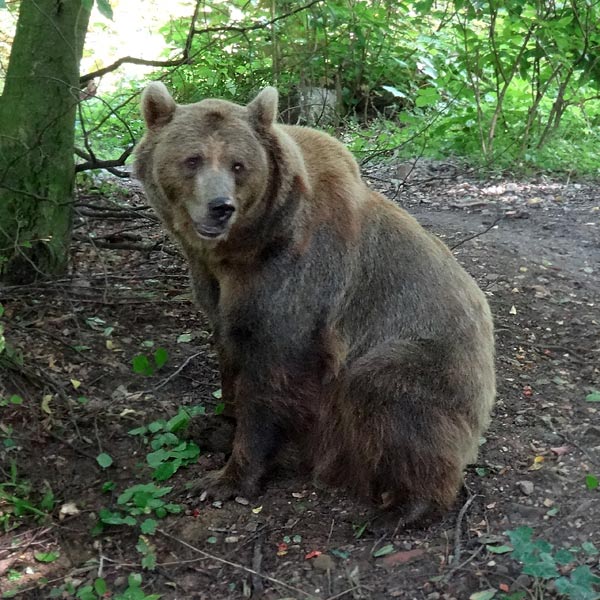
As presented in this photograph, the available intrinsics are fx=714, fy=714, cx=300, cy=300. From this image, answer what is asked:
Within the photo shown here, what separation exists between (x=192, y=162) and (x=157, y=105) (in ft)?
1.40

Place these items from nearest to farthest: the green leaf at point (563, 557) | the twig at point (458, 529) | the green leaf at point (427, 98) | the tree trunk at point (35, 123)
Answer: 1. the green leaf at point (563, 557)
2. the twig at point (458, 529)
3. the tree trunk at point (35, 123)
4. the green leaf at point (427, 98)

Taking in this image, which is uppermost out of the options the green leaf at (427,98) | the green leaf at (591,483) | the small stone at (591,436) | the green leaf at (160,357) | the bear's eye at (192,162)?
the green leaf at (427,98)

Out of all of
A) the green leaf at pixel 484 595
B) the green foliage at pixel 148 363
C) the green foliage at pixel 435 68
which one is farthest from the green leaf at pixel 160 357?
the green foliage at pixel 435 68

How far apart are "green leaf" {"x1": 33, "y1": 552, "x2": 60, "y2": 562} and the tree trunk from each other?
1971 mm

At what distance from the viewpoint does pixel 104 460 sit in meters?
3.93

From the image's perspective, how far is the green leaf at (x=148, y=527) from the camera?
3.56 m

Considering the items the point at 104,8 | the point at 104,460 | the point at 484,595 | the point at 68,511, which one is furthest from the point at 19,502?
the point at 104,8

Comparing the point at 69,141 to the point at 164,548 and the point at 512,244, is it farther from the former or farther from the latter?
the point at 512,244

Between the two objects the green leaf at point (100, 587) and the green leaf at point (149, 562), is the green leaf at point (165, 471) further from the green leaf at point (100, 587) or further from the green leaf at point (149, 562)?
the green leaf at point (100, 587)

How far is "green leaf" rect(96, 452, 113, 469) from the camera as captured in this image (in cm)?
391

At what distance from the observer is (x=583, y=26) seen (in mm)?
8344

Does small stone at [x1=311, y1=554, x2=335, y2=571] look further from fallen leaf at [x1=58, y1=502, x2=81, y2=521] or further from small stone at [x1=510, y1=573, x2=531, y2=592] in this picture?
fallen leaf at [x1=58, y1=502, x2=81, y2=521]

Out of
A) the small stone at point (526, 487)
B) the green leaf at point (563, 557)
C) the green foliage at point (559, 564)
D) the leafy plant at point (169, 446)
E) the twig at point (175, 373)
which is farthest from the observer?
the twig at point (175, 373)

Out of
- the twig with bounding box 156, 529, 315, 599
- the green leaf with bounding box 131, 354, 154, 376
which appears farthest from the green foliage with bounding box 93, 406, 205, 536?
the green leaf with bounding box 131, 354, 154, 376
